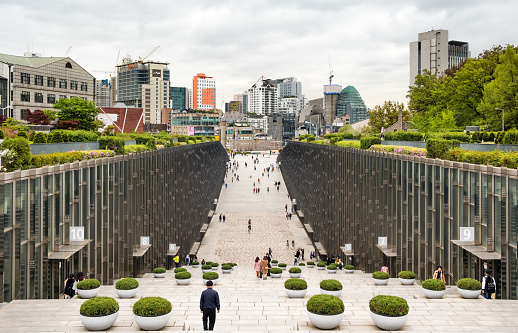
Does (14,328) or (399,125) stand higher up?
(399,125)

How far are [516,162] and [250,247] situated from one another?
1160 inches

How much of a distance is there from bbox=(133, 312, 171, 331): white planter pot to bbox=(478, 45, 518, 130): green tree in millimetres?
40886

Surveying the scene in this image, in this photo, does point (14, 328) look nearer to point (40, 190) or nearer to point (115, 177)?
point (40, 190)

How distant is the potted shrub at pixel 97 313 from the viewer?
33.5ft

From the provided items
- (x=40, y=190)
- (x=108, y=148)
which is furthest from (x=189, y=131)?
(x=40, y=190)

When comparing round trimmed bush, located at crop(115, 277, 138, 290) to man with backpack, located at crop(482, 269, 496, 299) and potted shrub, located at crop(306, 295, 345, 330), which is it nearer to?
potted shrub, located at crop(306, 295, 345, 330)

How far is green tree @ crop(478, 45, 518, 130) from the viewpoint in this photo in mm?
42156

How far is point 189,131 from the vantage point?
6836 inches

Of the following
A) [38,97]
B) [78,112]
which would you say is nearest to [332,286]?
[78,112]

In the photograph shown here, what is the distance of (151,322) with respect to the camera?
34.0 ft

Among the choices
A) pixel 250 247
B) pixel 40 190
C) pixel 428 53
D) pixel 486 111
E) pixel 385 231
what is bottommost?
pixel 250 247

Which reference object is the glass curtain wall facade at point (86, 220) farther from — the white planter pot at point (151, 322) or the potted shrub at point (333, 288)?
the potted shrub at point (333, 288)

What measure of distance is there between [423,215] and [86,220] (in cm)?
1420

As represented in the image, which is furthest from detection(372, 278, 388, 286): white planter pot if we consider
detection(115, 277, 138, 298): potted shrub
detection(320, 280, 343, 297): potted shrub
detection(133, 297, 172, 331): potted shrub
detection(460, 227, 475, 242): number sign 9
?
detection(133, 297, 172, 331): potted shrub
